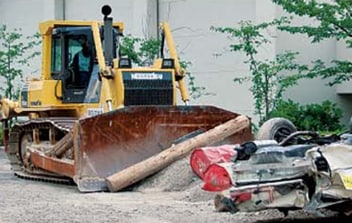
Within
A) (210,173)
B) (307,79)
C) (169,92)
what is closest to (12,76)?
(307,79)

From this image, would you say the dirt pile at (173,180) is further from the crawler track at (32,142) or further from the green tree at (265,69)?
the green tree at (265,69)

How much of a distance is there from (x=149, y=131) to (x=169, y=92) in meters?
1.21

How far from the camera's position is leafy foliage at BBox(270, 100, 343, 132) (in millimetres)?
19375

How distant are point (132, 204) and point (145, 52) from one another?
11.1 m

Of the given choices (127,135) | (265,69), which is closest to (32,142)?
(127,135)

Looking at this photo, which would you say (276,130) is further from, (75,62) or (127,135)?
(75,62)

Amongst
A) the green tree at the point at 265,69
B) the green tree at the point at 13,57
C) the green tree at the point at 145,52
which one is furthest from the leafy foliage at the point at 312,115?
the green tree at the point at 13,57

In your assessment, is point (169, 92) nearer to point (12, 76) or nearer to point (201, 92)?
point (201, 92)

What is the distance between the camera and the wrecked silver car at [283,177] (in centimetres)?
782

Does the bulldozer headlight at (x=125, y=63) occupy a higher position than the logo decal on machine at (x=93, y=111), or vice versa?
the bulldozer headlight at (x=125, y=63)

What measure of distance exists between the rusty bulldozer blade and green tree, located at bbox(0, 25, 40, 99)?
12635 mm

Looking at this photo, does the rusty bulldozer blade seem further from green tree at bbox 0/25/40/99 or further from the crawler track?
green tree at bbox 0/25/40/99

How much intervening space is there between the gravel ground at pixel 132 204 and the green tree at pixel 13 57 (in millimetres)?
12004

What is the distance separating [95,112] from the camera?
44.9 feet
